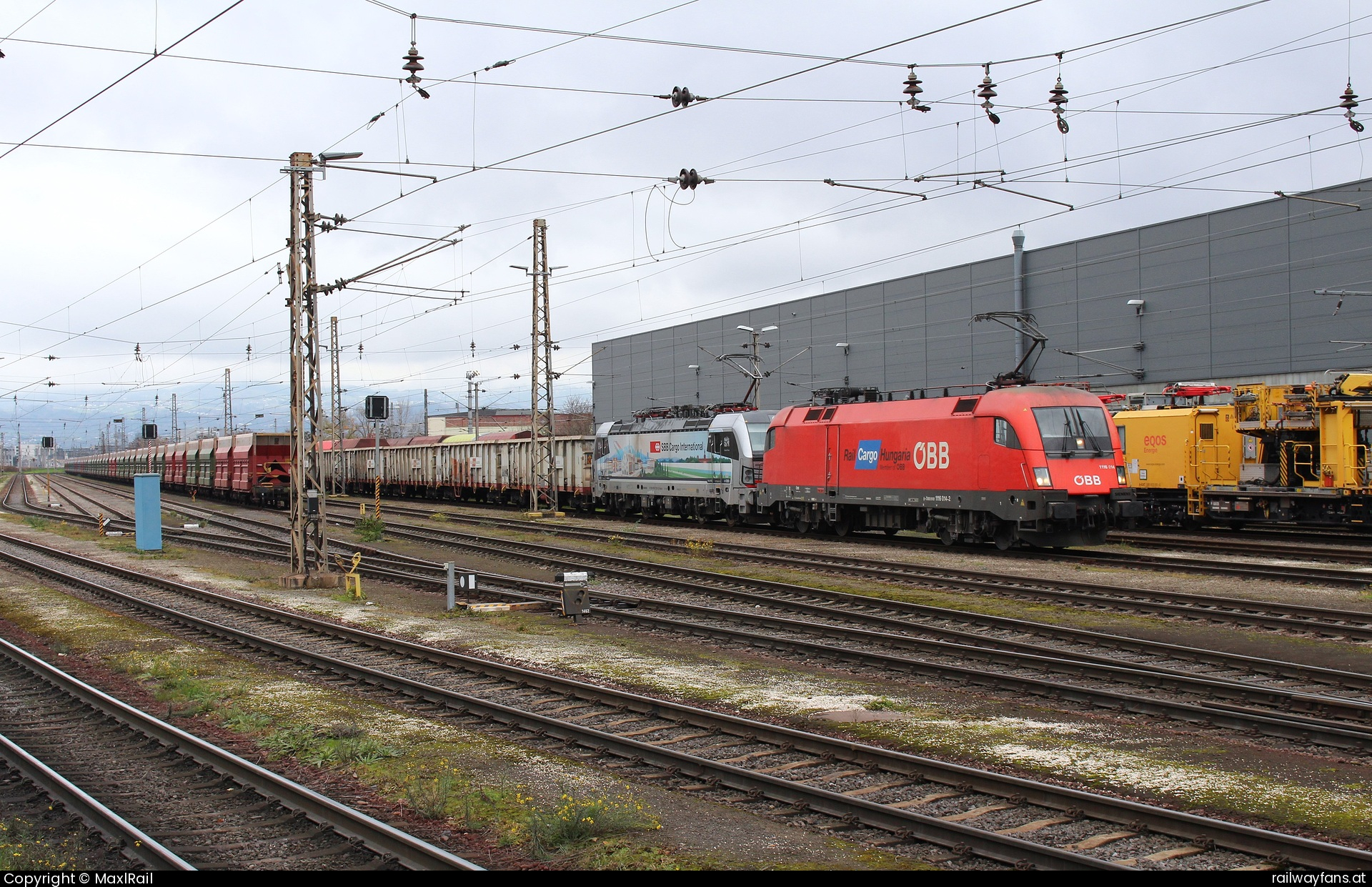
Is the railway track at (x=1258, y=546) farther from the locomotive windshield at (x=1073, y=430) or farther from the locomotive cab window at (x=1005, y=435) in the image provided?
the locomotive cab window at (x=1005, y=435)

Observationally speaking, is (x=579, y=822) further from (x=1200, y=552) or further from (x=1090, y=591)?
(x=1200, y=552)

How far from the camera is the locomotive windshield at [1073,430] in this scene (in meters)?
22.1

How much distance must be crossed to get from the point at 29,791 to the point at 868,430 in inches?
809

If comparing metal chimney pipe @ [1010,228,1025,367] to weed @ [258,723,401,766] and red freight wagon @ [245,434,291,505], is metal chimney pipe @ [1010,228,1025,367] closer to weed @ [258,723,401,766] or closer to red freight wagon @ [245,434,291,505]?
red freight wagon @ [245,434,291,505]

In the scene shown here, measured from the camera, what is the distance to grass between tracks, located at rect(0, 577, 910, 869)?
262 inches

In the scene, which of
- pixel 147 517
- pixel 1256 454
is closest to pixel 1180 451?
pixel 1256 454

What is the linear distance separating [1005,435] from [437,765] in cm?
1627

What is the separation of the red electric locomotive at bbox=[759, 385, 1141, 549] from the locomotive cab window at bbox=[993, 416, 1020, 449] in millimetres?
21

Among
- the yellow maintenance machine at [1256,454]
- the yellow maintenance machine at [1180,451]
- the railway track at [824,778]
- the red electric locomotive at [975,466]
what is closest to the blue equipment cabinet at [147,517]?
the red electric locomotive at [975,466]

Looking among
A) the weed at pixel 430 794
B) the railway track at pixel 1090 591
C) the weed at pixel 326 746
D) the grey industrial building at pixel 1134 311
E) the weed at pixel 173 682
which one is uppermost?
the grey industrial building at pixel 1134 311

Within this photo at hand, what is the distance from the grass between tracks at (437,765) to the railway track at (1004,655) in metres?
4.77

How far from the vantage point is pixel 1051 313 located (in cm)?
4859

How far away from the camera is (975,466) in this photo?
23047mm
